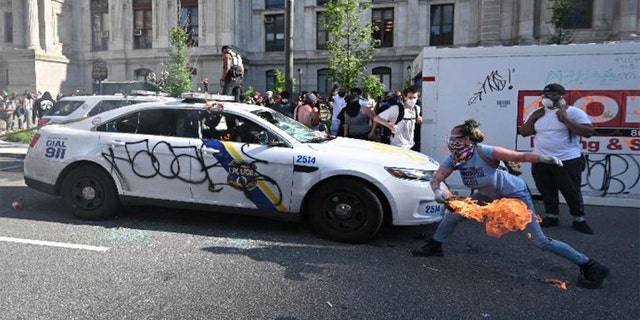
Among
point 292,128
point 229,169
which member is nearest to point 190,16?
point 292,128

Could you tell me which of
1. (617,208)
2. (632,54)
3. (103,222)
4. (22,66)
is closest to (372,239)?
(103,222)

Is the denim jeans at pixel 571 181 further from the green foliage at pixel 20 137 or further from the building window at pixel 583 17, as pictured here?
the building window at pixel 583 17

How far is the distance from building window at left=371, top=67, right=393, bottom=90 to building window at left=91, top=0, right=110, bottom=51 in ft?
73.1

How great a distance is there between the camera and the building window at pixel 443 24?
35.3m

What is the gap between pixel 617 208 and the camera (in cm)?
743

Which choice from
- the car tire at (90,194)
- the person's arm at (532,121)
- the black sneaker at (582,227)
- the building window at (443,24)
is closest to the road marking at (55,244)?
the car tire at (90,194)

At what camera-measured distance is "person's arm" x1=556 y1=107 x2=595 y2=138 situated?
5.75 meters

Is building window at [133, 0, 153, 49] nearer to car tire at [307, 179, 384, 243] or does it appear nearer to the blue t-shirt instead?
car tire at [307, 179, 384, 243]

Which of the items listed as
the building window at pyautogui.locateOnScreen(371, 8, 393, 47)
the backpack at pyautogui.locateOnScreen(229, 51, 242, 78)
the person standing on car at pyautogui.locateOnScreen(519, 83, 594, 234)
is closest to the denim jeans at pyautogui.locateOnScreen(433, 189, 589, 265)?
the person standing on car at pyautogui.locateOnScreen(519, 83, 594, 234)

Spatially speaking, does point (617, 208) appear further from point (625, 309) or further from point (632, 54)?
point (625, 309)

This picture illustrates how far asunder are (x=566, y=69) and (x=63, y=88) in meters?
39.4

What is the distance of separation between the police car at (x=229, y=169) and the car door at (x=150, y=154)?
1 centimetres

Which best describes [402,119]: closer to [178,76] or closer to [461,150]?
[461,150]

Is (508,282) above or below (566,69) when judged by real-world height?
below
